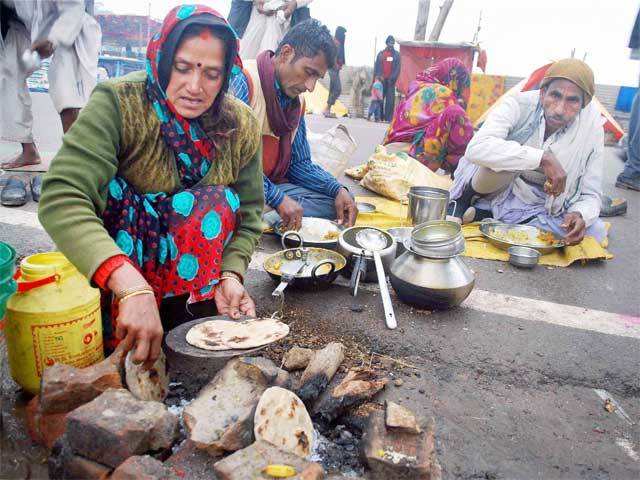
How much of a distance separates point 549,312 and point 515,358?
0.69 m

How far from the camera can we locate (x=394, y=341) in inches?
94.6

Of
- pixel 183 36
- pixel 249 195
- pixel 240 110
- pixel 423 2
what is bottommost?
pixel 249 195

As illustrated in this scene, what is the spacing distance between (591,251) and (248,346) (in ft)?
10.1

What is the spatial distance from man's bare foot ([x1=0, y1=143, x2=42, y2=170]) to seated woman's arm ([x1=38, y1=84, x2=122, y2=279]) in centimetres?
→ 345

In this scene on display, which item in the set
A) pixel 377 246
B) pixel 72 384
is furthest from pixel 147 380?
pixel 377 246

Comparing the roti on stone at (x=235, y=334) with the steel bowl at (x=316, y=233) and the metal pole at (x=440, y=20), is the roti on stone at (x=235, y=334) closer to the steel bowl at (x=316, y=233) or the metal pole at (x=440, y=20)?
the steel bowl at (x=316, y=233)

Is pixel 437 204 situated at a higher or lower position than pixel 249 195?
lower

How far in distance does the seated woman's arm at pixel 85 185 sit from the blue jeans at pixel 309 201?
78.7 inches

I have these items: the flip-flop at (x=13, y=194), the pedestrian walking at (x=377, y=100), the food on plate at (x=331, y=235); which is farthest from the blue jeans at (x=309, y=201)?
the pedestrian walking at (x=377, y=100)

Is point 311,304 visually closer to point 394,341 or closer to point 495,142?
point 394,341

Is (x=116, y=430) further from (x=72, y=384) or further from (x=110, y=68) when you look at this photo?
(x=110, y=68)

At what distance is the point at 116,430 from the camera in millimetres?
1334

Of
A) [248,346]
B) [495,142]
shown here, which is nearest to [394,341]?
[248,346]

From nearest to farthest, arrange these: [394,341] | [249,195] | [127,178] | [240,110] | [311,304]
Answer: [127,178]
[240,110]
[249,195]
[394,341]
[311,304]
